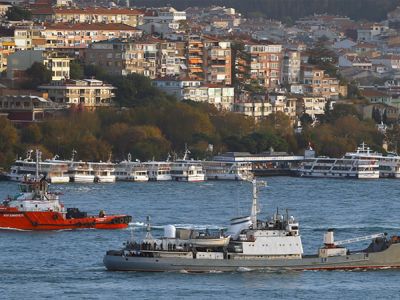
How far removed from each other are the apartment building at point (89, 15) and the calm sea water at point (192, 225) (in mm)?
27094

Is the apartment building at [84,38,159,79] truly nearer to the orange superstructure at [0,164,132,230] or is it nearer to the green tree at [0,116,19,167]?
the green tree at [0,116,19,167]

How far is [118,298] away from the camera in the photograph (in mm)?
39750

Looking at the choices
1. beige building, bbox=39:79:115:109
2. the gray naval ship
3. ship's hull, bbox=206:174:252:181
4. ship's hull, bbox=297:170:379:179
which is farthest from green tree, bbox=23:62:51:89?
the gray naval ship

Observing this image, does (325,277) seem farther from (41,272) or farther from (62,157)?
(62,157)

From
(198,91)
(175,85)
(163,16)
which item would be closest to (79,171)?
(175,85)

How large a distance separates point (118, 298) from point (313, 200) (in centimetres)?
2132

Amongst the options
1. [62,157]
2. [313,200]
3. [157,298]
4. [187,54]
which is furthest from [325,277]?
[187,54]

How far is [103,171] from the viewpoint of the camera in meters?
68.3

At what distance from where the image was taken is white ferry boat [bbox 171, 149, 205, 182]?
228ft

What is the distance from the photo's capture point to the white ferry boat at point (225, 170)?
234ft

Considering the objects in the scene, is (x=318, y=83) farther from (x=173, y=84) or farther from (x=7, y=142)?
(x=7, y=142)

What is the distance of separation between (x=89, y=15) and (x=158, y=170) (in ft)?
98.4

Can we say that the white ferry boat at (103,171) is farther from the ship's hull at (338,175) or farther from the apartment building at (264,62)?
the apartment building at (264,62)

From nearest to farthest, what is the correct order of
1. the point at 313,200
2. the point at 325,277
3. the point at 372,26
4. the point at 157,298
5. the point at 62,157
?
1. the point at 157,298
2. the point at 325,277
3. the point at 313,200
4. the point at 62,157
5. the point at 372,26
